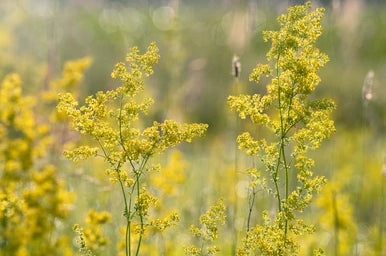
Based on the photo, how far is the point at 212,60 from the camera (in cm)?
2491

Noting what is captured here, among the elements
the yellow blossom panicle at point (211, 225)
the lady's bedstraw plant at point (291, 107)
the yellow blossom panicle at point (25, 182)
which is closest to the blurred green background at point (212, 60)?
the yellow blossom panicle at point (25, 182)

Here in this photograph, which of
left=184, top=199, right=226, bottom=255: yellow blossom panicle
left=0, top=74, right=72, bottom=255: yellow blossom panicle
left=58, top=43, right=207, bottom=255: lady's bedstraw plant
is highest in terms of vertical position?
left=0, top=74, right=72, bottom=255: yellow blossom panicle

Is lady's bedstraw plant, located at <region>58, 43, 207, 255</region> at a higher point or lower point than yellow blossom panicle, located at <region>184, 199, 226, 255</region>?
higher

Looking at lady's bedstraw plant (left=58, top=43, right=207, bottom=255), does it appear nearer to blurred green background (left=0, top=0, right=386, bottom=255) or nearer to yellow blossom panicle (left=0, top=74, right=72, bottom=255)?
blurred green background (left=0, top=0, right=386, bottom=255)

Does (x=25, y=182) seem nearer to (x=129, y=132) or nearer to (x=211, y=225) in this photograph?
(x=129, y=132)

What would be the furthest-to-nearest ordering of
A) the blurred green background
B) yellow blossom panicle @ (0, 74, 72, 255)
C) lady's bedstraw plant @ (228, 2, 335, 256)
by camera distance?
the blurred green background, yellow blossom panicle @ (0, 74, 72, 255), lady's bedstraw plant @ (228, 2, 335, 256)

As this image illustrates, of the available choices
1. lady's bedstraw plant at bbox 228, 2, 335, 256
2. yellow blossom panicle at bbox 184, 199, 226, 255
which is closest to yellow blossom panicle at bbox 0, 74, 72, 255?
yellow blossom panicle at bbox 184, 199, 226, 255

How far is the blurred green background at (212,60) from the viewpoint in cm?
688

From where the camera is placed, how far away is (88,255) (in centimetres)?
346

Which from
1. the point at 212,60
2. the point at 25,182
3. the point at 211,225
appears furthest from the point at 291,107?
the point at 212,60

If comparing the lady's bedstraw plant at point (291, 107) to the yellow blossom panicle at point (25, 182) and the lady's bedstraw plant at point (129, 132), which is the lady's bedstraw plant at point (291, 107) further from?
the yellow blossom panicle at point (25, 182)

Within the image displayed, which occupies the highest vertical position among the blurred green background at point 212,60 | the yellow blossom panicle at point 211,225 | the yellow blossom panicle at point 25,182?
the blurred green background at point 212,60

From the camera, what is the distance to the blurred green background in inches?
271

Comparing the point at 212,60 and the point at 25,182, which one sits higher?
the point at 212,60
